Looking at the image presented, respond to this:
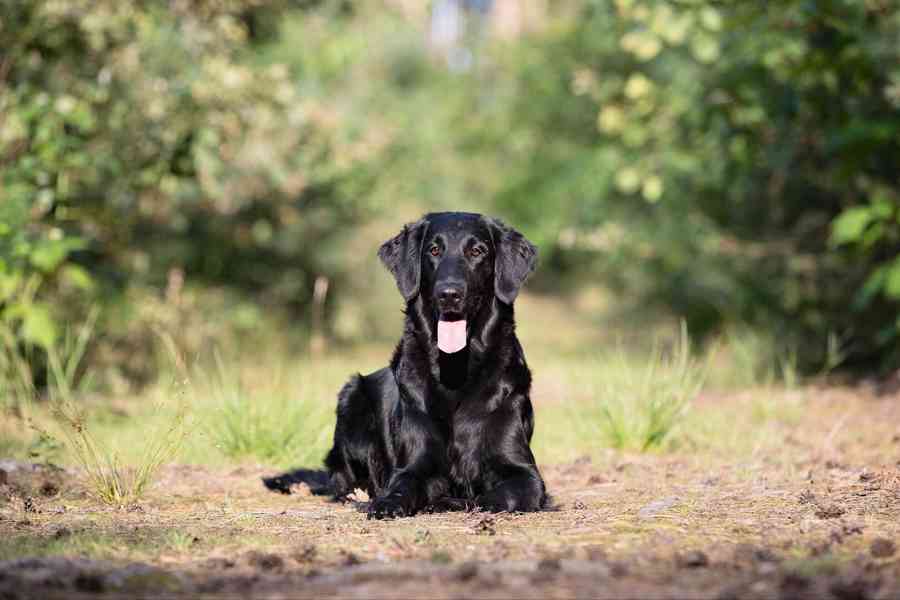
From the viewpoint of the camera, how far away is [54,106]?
8.52 metres

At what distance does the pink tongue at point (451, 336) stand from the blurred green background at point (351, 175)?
6.71ft

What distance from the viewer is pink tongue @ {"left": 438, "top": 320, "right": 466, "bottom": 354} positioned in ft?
17.4

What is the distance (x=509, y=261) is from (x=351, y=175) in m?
9.96

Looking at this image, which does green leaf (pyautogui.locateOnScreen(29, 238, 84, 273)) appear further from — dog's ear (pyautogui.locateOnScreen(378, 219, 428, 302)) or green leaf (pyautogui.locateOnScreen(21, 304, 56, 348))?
dog's ear (pyautogui.locateOnScreen(378, 219, 428, 302))

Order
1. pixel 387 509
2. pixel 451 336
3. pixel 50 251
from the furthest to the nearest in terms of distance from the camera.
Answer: pixel 50 251 → pixel 451 336 → pixel 387 509

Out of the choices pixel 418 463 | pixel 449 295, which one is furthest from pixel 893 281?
pixel 418 463

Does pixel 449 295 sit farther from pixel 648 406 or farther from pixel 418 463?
A: pixel 648 406

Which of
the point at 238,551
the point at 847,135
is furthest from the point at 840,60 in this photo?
the point at 238,551

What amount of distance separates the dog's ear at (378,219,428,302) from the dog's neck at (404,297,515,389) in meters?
0.12

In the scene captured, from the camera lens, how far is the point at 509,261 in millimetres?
5598

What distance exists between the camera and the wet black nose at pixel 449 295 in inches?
205

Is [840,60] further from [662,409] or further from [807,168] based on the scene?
[662,409]

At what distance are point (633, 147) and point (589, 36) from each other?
10.7ft

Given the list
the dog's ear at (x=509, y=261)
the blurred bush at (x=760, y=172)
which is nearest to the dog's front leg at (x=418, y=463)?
the dog's ear at (x=509, y=261)
